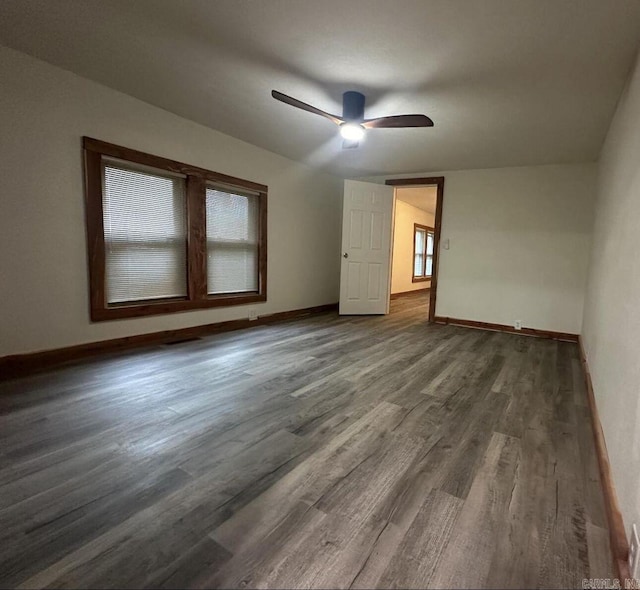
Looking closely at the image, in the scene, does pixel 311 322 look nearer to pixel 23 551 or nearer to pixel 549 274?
pixel 549 274

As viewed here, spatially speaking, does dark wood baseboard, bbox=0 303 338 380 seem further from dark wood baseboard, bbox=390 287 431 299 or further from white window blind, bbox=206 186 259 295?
dark wood baseboard, bbox=390 287 431 299

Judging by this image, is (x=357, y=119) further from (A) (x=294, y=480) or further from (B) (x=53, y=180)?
(A) (x=294, y=480)

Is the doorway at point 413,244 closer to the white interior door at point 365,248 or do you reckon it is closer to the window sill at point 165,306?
the white interior door at point 365,248

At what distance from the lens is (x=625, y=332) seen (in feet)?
4.67

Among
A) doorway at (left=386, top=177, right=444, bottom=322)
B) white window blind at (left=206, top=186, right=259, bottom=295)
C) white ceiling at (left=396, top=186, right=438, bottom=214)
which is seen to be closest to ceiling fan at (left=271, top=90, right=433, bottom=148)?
white window blind at (left=206, top=186, right=259, bottom=295)

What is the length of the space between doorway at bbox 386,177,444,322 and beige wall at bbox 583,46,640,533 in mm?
2959

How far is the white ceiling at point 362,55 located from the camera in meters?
1.80

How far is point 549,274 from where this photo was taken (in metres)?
4.26

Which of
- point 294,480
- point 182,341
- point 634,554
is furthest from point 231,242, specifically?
point 634,554

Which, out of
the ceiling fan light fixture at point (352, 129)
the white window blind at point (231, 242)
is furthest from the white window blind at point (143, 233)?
the ceiling fan light fixture at point (352, 129)

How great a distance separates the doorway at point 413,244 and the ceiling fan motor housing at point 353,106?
8.48 feet

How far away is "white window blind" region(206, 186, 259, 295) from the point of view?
3879 millimetres

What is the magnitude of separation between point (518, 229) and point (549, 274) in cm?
69

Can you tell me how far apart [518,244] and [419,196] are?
279 centimetres
